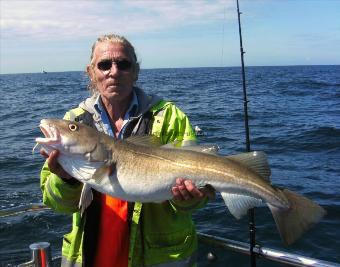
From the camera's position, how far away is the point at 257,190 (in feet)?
12.5

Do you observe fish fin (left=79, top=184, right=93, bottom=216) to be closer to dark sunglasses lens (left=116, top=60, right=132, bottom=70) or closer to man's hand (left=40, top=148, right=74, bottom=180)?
man's hand (left=40, top=148, right=74, bottom=180)

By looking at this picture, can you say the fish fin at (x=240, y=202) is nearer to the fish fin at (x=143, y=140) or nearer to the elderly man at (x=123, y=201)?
the elderly man at (x=123, y=201)

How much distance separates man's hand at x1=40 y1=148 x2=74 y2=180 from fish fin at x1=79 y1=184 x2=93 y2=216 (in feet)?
0.70

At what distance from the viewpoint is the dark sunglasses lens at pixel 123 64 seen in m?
3.96

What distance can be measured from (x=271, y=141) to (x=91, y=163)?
14822mm

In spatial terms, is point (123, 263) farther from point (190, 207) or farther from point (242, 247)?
point (242, 247)

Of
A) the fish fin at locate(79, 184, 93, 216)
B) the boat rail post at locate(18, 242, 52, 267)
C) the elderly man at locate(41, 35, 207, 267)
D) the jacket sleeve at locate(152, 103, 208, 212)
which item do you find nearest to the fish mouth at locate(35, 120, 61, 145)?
the elderly man at locate(41, 35, 207, 267)

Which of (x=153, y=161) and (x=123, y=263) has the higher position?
(x=153, y=161)

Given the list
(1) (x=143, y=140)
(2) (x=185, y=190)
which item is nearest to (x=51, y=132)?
(1) (x=143, y=140)

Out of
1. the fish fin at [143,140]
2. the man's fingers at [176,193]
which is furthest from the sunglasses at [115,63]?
the man's fingers at [176,193]

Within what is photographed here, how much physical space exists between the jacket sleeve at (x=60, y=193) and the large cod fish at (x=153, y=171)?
175 mm

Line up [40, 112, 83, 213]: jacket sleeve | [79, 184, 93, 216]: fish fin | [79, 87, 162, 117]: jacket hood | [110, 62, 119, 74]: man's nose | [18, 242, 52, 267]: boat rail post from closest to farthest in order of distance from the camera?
1. [79, 184, 93, 216]: fish fin
2. [40, 112, 83, 213]: jacket sleeve
3. [110, 62, 119, 74]: man's nose
4. [79, 87, 162, 117]: jacket hood
5. [18, 242, 52, 267]: boat rail post

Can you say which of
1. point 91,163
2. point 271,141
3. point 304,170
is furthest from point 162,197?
point 271,141

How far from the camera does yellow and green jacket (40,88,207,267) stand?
12.5 feet
